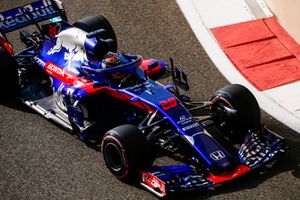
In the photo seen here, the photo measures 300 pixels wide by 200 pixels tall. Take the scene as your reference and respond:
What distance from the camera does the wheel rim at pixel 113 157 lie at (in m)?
7.36

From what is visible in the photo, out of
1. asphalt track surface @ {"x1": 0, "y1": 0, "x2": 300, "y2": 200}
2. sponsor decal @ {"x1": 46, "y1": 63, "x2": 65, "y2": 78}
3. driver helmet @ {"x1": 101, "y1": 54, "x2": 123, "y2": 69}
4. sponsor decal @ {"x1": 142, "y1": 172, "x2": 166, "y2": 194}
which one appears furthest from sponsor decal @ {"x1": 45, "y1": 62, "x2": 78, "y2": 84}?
sponsor decal @ {"x1": 142, "y1": 172, "x2": 166, "y2": 194}

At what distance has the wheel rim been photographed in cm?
736

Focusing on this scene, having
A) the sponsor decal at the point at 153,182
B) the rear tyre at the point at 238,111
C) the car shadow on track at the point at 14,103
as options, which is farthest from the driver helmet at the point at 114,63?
the car shadow on track at the point at 14,103

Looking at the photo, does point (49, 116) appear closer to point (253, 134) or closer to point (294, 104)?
point (253, 134)

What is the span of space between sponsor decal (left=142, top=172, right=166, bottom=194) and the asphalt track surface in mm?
165

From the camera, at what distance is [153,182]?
6988mm

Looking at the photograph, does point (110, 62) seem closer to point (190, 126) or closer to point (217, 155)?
point (190, 126)

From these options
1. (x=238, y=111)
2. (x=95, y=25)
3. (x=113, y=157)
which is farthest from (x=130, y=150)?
(x=95, y=25)

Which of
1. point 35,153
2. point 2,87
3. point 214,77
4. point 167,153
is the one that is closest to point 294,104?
point 214,77

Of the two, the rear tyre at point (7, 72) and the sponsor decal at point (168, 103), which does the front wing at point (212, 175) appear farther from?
the rear tyre at point (7, 72)

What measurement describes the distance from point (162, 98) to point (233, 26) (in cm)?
379

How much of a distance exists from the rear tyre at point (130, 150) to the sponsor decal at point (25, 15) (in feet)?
11.1

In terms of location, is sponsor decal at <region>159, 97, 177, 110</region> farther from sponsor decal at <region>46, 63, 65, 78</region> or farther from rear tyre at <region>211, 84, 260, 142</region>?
sponsor decal at <region>46, 63, 65, 78</region>

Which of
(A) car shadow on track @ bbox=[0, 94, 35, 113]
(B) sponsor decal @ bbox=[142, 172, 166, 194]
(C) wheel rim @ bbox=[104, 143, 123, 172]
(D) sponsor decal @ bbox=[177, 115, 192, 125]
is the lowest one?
(B) sponsor decal @ bbox=[142, 172, 166, 194]
